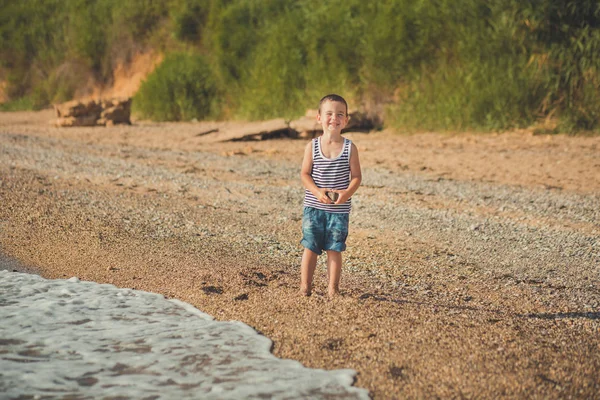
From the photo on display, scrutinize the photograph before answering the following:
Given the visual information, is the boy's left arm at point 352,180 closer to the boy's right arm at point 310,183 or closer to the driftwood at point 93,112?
the boy's right arm at point 310,183

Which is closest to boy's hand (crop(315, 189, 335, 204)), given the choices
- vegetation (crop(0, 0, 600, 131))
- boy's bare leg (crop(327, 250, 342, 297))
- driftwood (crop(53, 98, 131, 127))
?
boy's bare leg (crop(327, 250, 342, 297))

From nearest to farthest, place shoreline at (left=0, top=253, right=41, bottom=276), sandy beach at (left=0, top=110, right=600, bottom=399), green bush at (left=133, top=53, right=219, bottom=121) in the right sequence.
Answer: sandy beach at (left=0, top=110, right=600, bottom=399), shoreline at (left=0, top=253, right=41, bottom=276), green bush at (left=133, top=53, right=219, bottom=121)

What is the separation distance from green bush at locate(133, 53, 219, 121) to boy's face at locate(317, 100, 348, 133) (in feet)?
51.5

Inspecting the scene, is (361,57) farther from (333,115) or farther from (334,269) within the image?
(334,269)

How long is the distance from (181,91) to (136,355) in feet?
57.1

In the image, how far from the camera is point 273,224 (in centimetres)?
627

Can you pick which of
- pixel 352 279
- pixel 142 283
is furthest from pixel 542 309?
pixel 142 283

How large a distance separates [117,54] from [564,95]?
56.7 feet

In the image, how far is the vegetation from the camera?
11688mm

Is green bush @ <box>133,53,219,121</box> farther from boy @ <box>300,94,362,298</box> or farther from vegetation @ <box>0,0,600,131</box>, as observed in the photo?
boy @ <box>300,94,362,298</box>

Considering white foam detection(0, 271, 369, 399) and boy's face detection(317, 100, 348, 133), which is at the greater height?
boy's face detection(317, 100, 348, 133)

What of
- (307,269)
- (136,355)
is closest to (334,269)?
(307,269)

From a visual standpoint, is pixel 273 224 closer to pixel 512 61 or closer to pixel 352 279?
pixel 352 279

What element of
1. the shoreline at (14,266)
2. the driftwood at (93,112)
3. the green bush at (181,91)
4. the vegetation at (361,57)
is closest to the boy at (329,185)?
the shoreline at (14,266)
